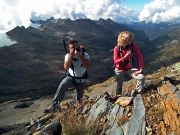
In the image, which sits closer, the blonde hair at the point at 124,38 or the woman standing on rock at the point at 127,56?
the blonde hair at the point at 124,38

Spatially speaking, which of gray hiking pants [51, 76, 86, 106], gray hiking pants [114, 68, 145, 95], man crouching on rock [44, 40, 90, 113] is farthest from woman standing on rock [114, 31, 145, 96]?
gray hiking pants [51, 76, 86, 106]

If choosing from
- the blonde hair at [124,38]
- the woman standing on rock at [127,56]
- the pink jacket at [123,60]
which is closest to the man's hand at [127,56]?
the woman standing on rock at [127,56]

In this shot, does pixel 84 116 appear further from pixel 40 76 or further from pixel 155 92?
pixel 40 76

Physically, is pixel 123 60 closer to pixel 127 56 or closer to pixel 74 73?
pixel 127 56

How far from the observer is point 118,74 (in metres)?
10.5

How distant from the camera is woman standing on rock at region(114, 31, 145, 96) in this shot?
9.45m

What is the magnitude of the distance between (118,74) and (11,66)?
7793 inches

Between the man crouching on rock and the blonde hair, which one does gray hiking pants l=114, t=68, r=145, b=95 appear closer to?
the blonde hair

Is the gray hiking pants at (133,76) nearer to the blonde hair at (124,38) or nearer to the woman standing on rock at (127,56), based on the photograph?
the woman standing on rock at (127,56)

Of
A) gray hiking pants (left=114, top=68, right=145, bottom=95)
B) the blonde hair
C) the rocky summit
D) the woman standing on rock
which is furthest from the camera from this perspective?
gray hiking pants (left=114, top=68, right=145, bottom=95)

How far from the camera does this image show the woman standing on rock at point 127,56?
372 inches

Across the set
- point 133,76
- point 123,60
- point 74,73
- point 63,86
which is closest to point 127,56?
point 123,60

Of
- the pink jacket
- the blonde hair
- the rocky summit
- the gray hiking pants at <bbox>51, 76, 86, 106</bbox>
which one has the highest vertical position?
the blonde hair

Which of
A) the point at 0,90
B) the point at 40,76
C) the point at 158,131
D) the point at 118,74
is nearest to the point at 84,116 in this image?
the point at 118,74
